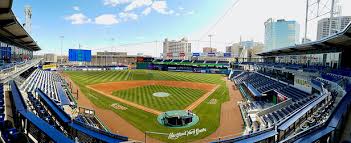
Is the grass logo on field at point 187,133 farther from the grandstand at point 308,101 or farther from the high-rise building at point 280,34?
the high-rise building at point 280,34

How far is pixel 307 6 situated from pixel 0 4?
3461 cm

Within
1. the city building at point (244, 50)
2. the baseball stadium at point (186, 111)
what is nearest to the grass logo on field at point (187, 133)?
the baseball stadium at point (186, 111)

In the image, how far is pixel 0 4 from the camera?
31.2 ft

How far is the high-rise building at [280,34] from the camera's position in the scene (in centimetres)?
14500

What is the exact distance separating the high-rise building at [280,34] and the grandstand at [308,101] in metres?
121

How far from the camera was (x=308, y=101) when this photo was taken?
627 inches

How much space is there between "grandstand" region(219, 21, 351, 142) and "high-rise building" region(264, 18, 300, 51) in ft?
396

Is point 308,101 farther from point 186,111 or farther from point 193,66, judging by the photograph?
point 193,66

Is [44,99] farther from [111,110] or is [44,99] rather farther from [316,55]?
[316,55]

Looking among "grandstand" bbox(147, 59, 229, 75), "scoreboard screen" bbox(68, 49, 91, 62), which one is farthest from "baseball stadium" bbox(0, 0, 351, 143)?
"grandstand" bbox(147, 59, 229, 75)

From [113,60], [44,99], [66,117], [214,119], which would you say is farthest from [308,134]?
[113,60]

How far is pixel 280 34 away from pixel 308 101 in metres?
149

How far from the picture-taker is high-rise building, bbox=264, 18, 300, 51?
476 ft

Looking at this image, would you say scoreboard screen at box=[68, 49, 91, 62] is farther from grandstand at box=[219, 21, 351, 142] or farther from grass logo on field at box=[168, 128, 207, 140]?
grass logo on field at box=[168, 128, 207, 140]
